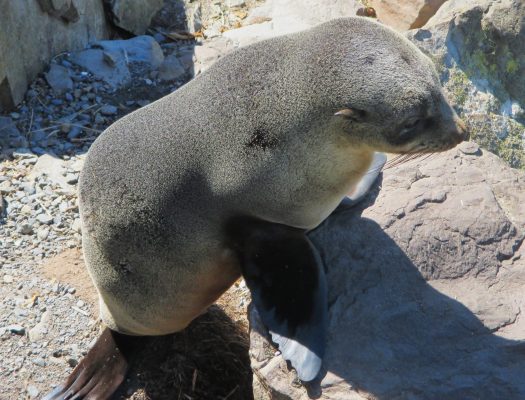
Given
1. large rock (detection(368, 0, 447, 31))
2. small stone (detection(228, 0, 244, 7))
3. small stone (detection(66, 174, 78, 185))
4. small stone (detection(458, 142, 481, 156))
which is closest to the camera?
small stone (detection(458, 142, 481, 156))

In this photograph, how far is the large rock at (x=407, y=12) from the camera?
27.4 ft

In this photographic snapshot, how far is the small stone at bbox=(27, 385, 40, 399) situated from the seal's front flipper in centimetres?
184

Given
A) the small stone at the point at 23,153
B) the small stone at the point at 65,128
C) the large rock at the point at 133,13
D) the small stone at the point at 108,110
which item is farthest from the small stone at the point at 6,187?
the large rock at the point at 133,13

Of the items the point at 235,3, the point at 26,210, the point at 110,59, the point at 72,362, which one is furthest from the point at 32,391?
the point at 235,3

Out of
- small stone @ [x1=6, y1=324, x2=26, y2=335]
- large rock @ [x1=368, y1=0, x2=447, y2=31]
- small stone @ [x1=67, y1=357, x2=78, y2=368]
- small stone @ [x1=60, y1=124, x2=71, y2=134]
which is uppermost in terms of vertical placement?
large rock @ [x1=368, y1=0, x2=447, y2=31]

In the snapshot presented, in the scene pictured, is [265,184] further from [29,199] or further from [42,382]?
[29,199]

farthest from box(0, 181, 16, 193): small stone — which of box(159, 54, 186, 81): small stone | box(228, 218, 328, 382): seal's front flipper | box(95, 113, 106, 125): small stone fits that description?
box(228, 218, 328, 382): seal's front flipper

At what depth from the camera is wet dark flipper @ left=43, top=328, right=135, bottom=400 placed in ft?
17.6

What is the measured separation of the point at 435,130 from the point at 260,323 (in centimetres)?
154

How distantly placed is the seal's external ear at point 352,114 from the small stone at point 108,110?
13.2 feet

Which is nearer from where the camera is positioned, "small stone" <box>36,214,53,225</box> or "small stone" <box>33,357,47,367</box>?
"small stone" <box>33,357,47,367</box>

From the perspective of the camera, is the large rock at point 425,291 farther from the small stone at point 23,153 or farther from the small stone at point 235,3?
the small stone at point 235,3

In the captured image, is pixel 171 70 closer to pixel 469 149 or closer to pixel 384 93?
pixel 469 149

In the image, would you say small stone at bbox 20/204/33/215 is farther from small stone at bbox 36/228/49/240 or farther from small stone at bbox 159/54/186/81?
small stone at bbox 159/54/186/81
